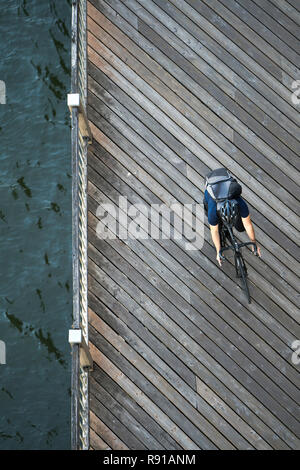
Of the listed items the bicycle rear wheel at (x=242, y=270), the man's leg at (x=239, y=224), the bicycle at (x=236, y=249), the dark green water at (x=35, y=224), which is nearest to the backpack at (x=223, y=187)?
the man's leg at (x=239, y=224)

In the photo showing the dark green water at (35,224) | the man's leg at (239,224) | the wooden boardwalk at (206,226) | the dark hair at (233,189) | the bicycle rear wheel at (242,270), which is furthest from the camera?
the dark green water at (35,224)

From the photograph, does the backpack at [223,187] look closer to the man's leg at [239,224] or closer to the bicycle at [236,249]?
the man's leg at [239,224]

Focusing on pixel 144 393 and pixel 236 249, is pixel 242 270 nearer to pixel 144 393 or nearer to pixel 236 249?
pixel 236 249

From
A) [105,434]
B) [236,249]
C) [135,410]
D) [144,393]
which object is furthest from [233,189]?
[105,434]

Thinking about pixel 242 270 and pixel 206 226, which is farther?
pixel 206 226

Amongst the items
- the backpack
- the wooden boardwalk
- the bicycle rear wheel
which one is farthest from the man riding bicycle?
the wooden boardwalk

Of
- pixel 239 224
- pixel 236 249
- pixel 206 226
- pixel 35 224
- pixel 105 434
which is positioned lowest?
pixel 105 434

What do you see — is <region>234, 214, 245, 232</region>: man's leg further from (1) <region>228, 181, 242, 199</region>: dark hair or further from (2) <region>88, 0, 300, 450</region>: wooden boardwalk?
(2) <region>88, 0, 300, 450</region>: wooden boardwalk
